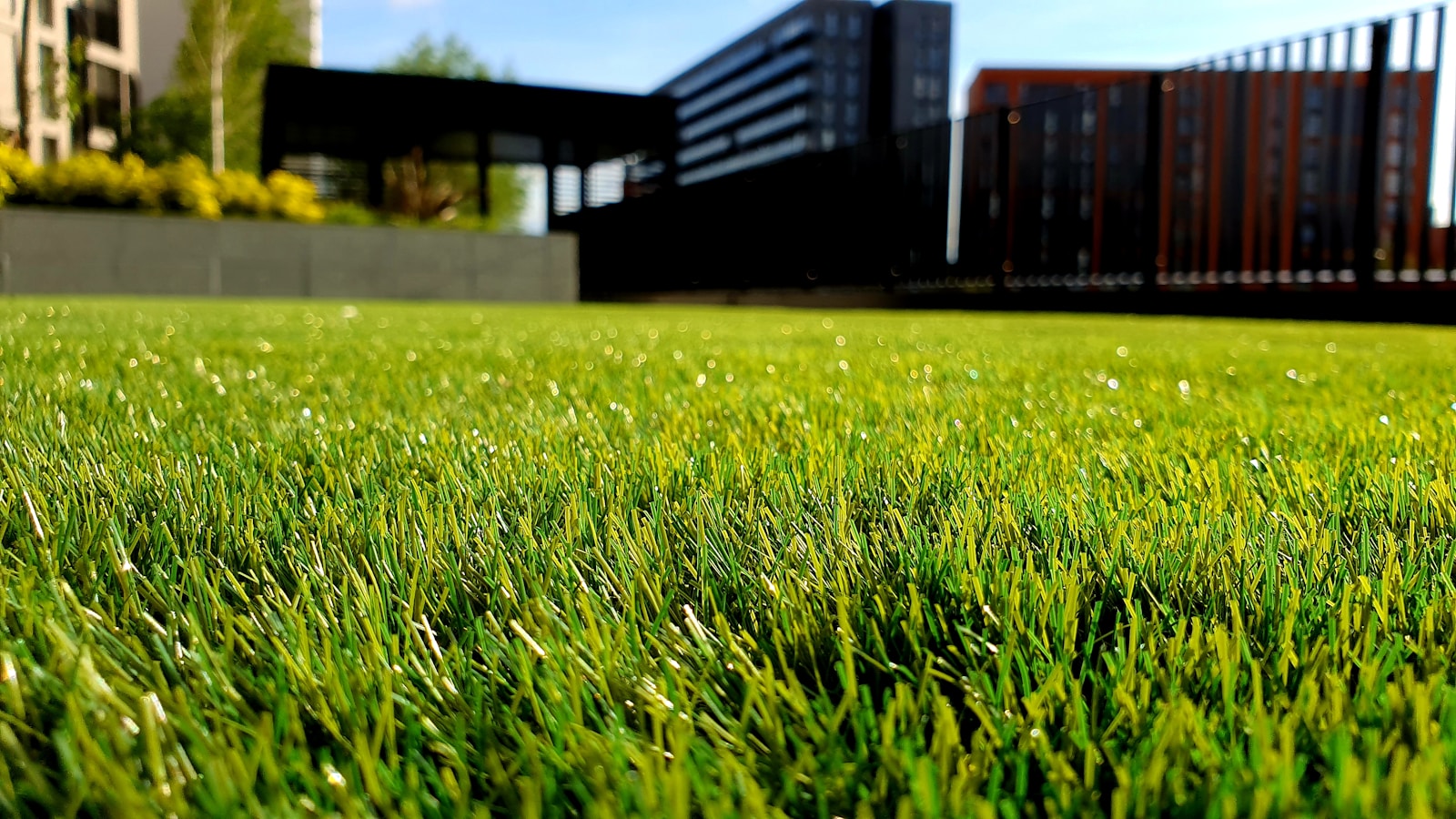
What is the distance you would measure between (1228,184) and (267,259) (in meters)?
13.4

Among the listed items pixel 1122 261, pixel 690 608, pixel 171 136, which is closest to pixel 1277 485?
pixel 690 608

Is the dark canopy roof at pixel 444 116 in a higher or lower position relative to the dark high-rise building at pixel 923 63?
lower

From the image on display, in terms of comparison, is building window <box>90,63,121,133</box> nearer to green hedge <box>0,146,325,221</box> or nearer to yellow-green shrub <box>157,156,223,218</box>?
green hedge <box>0,146,325,221</box>

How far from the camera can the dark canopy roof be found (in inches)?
915

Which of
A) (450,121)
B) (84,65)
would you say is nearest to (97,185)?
(450,121)

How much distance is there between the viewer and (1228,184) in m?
10.9

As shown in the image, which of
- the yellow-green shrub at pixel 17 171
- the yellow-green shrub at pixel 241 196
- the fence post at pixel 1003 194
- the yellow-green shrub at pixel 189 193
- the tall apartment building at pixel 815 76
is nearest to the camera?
the yellow-green shrub at pixel 17 171

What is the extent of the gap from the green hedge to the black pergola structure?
7017mm

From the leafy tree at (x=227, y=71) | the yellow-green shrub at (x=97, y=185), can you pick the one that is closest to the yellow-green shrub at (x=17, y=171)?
the yellow-green shrub at (x=97, y=185)

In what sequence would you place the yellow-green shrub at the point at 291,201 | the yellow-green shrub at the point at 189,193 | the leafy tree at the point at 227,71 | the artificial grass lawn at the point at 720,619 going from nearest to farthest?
the artificial grass lawn at the point at 720,619
the yellow-green shrub at the point at 189,193
the yellow-green shrub at the point at 291,201
the leafy tree at the point at 227,71

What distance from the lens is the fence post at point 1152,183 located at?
11.9 meters

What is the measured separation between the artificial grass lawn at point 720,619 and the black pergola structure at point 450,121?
922 inches

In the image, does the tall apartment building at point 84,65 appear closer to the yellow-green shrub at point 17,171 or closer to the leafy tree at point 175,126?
the leafy tree at point 175,126

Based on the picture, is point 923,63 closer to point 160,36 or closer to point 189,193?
point 160,36
